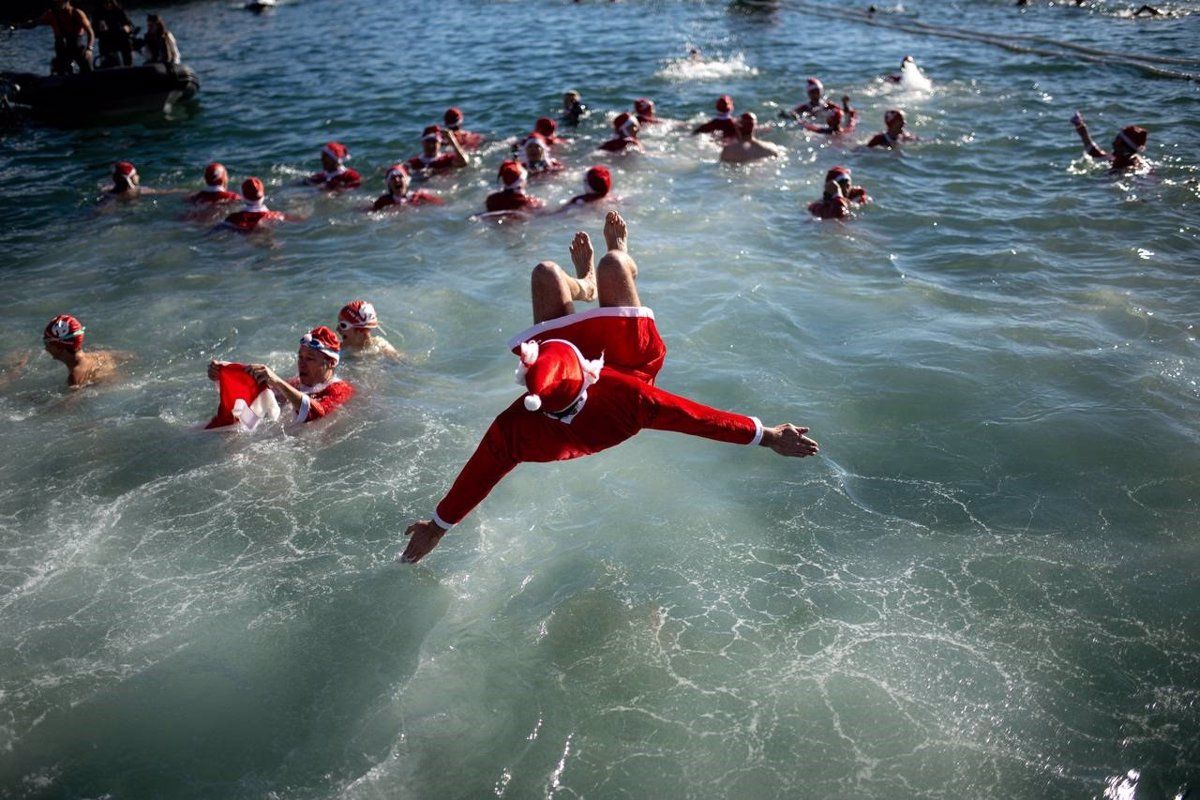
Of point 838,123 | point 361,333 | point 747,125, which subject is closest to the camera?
point 361,333

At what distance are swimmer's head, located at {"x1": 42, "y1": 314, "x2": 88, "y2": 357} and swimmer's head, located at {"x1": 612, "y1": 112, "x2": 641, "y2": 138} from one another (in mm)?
10163

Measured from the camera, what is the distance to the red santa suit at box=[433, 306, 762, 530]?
5008 millimetres

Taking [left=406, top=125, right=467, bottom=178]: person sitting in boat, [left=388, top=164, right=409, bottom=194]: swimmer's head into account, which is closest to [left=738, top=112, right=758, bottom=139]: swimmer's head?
[left=406, top=125, right=467, bottom=178]: person sitting in boat

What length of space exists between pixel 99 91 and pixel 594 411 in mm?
18815

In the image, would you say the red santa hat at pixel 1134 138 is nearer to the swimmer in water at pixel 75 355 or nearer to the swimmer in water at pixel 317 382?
the swimmer in water at pixel 317 382

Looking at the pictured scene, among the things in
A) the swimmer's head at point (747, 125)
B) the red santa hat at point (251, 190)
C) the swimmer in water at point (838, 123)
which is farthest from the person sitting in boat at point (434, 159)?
the swimmer in water at point (838, 123)

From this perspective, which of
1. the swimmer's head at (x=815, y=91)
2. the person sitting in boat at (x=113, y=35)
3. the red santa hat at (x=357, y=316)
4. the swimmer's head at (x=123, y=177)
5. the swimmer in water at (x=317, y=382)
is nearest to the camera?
the swimmer in water at (x=317, y=382)

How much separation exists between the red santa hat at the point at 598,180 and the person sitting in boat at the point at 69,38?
13.5m

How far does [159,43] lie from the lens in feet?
66.5

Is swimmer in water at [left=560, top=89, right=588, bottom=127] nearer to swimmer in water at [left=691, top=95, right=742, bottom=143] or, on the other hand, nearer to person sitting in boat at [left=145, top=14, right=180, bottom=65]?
swimmer in water at [left=691, top=95, right=742, bottom=143]

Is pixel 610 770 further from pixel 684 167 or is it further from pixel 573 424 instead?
pixel 684 167

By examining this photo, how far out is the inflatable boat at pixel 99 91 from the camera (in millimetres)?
18844

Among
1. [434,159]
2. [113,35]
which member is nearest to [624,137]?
[434,159]

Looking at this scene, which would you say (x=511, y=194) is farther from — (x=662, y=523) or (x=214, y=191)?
(x=662, y=523)
